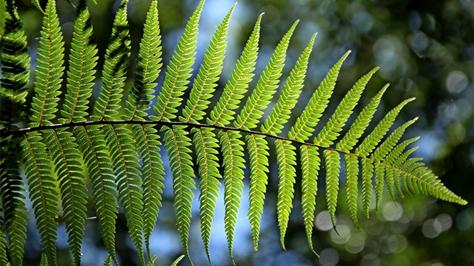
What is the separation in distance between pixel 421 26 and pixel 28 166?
715 cm

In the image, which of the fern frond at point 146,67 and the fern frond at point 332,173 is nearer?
the fern frond at point 146,67

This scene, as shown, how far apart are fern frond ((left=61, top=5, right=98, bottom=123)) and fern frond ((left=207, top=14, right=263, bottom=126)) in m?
0.25

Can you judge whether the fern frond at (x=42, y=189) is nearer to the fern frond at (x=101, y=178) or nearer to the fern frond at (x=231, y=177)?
the fern frond at (x=101, y=178)

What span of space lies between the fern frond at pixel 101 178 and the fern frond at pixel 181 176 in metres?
0.12

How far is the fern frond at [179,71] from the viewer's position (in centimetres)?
117

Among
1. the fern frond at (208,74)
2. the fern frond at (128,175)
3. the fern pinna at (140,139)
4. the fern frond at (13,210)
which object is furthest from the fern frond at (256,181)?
the fern frond at (13,210)

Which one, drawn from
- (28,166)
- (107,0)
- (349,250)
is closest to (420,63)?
(349,250)

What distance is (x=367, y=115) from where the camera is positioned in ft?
4.38

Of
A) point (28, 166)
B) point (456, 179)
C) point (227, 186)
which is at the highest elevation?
point (456, 179)

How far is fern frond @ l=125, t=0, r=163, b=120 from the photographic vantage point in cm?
→ 114

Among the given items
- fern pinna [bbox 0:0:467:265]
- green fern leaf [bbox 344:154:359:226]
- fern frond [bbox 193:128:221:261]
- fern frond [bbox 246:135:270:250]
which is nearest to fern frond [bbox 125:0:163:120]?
fern pinna [bbox 0:0:467:265]

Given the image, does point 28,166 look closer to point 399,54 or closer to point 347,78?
point 347,78

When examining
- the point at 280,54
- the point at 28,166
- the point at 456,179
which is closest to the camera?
the point at 28,166

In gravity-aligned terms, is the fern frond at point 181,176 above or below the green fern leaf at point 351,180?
above
